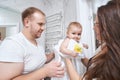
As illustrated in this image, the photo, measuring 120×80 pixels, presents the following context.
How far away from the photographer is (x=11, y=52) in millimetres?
915

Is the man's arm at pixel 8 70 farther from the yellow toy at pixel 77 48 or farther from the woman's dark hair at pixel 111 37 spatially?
the yellow toy at pixel 77 48

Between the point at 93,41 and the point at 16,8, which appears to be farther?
the point at 16,8

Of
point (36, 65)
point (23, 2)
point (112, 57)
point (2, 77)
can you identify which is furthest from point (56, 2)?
point (112, 57)

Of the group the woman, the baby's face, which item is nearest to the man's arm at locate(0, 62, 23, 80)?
the woman

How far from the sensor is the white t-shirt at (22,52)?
35.9 inches

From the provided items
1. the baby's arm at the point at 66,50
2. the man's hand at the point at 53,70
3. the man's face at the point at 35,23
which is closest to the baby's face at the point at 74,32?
the baby's arm at the point at 66,50

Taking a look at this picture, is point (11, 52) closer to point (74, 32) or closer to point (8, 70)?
point (8, 70)

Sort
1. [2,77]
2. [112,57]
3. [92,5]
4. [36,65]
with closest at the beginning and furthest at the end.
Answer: [112,57]
[2,77]
[36,65]
[92,5]

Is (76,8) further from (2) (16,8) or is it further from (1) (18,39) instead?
(1) (18,39)

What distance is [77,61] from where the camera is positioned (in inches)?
57.5

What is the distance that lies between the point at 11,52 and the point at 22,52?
0.06 metres

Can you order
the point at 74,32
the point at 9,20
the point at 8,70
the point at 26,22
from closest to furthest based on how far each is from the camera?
the point at 8,70 → the point at 26,22 → the point at 74,32 → the point at 9,20

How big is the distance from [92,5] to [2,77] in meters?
1.28

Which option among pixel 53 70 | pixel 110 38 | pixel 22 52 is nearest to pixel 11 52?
pixel 22 52
